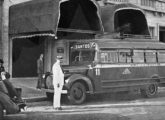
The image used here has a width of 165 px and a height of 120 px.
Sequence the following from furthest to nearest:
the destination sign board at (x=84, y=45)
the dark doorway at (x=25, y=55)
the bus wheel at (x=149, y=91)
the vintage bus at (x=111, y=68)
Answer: the dark doorway at (x=25, y=55) → the bus wheel at (x=149, y=91) → the destination sign board at (x=84, y=45) → the vintage bus at (x=111, y=68)

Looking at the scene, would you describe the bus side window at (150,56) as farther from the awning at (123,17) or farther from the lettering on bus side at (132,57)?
the awning at (123,17)

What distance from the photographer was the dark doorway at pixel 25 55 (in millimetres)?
19344

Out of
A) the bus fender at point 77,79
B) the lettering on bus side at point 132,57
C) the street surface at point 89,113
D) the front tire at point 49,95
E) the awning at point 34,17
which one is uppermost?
the awning at point 34,17

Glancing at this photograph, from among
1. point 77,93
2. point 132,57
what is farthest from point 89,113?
point 132,57

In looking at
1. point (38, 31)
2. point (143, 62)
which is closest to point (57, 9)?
point (38, 31)

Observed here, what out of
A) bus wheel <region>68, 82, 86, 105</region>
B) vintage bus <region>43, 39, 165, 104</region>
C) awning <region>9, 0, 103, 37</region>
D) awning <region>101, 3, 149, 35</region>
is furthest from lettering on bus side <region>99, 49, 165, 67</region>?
awning <region>101, 3, 149, 35</region>

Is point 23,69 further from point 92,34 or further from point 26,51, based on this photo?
point 92,34

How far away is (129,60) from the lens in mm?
14148

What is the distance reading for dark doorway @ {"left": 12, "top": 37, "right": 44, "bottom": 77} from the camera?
19344 millimetres

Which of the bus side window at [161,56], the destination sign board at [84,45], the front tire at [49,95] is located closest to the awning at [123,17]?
the bus side window at [161,56]

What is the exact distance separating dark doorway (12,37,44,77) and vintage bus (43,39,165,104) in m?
6.00

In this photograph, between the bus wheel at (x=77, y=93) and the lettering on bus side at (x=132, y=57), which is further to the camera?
the lettering on bus side at (x=132, y=57)

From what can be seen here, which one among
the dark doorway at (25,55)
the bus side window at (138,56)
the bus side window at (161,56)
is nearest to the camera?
the bus side window at (138,56)

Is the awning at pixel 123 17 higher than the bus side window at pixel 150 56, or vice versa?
the awning at pixel 123 17
